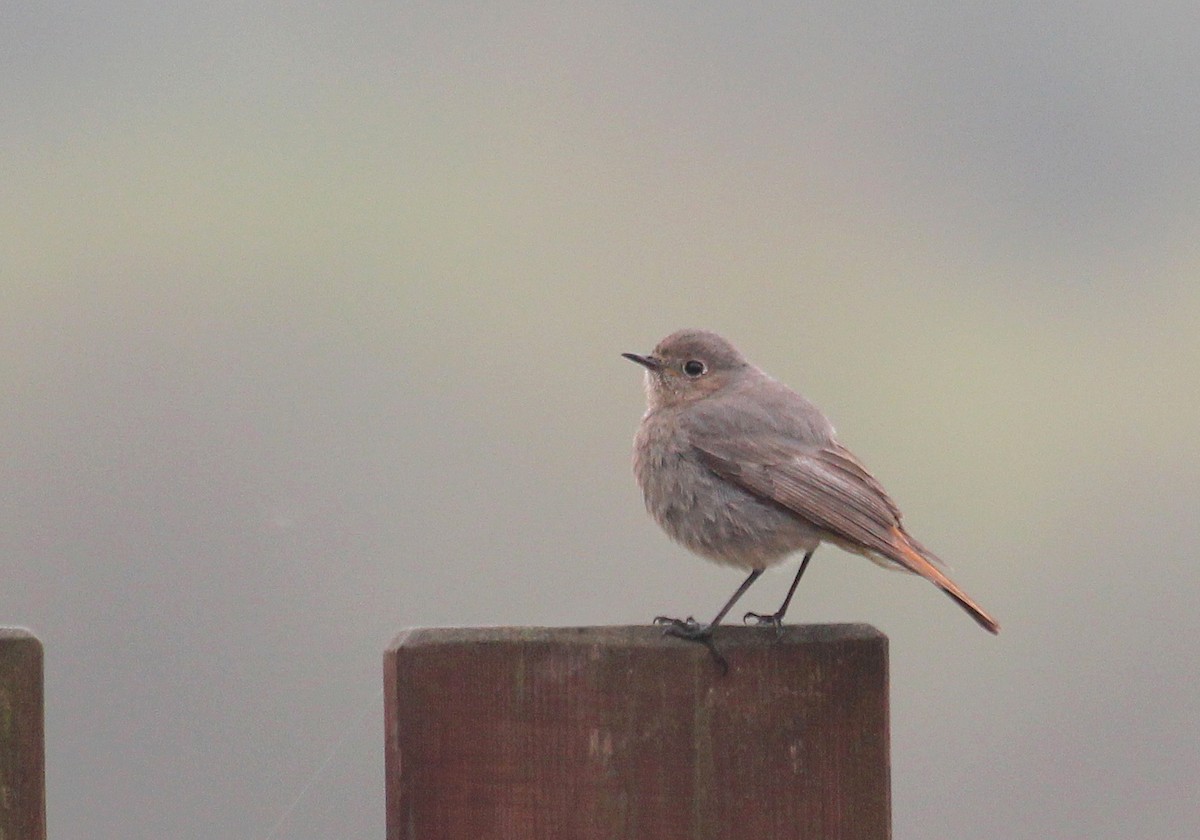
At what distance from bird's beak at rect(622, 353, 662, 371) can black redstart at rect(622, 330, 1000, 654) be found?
0.40 metres

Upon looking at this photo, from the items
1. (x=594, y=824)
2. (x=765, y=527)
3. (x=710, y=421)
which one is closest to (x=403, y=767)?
(x=594, y=824)

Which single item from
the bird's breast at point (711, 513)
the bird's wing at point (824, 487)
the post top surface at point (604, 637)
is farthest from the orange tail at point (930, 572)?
the post top surface at point (604, 637)

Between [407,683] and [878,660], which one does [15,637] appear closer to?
[407,683]

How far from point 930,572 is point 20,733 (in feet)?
7.68

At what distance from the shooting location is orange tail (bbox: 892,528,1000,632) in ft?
11.8

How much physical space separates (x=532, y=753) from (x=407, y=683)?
0.88 ft

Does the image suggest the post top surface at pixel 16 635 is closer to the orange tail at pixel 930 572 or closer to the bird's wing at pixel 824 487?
the orange tail at pixel 930 572

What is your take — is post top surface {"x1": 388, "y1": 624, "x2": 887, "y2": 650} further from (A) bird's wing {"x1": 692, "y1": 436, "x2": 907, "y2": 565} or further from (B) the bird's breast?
(B) the bird's breast

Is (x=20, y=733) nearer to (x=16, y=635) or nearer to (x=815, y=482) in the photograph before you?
(x=16, y=635)

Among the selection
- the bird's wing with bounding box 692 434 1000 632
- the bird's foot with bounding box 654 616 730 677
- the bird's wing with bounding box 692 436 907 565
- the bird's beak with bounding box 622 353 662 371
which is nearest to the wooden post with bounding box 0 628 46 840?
the bird's foot with bounding box 654 616 730 677

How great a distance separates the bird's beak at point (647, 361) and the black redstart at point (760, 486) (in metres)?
0.40

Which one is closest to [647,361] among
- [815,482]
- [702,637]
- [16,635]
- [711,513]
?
[711,513]

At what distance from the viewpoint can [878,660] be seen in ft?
9.80

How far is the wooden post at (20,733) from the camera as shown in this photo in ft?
8.55
